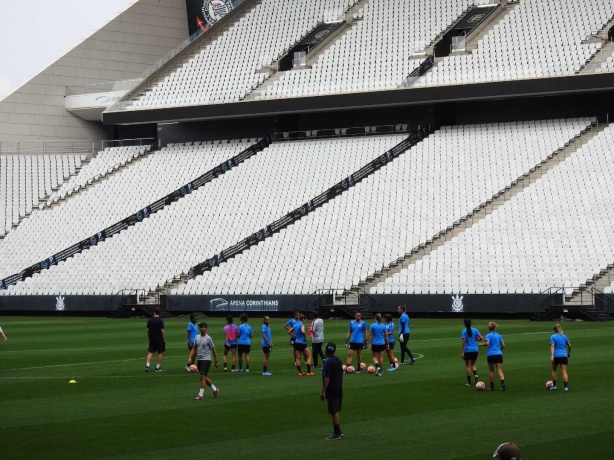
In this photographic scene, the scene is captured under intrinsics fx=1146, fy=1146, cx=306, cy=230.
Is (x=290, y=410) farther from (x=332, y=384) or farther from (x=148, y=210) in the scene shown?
(x=148, y=210)

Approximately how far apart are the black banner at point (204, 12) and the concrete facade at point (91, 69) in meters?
1.06

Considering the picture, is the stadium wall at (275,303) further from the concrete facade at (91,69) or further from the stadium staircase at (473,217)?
the concrete facade at (91,69)

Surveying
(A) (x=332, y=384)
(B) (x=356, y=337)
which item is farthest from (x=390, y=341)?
(A) (x=332, y=384)

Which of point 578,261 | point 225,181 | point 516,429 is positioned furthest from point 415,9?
point 516,429

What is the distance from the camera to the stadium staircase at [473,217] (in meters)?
52.7

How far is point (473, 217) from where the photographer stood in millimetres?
55438

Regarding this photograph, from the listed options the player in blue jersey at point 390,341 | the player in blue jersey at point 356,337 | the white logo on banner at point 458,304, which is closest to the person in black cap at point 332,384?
the player in blue jersey at point 390,341

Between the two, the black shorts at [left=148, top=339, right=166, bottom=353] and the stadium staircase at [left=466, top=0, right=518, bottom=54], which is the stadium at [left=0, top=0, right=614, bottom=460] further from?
the black shorts at [left=148, top=339, right=166, bottom=353]

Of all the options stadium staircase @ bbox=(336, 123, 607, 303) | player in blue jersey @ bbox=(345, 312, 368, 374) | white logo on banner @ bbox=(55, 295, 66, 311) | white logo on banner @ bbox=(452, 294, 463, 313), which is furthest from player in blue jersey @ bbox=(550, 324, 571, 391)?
white logo on banner @ bbox=(55, 295, 66, 311)

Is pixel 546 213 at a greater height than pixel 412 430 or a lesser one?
greater

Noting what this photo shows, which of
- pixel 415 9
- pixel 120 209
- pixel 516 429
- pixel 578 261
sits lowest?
pixel 516 429

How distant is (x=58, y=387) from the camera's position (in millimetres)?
25781

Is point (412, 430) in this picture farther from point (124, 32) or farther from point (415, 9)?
point (124, 32)

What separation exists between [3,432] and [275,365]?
39.4 ft
